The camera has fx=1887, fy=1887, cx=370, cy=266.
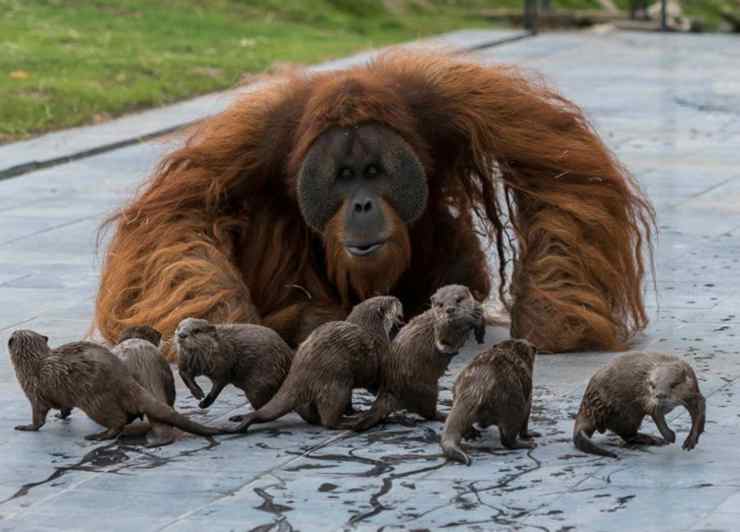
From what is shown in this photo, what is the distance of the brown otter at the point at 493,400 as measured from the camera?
4.48 metres

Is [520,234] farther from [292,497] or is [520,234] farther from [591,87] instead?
[591,87]

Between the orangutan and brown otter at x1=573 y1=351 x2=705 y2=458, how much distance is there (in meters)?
1.09

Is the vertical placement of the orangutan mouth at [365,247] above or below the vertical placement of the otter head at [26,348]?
above

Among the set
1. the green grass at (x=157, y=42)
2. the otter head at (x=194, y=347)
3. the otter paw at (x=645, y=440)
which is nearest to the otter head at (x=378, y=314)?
the otter head at (x=194, y=347)

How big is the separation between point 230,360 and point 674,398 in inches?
45.8

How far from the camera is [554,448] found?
4555 mm

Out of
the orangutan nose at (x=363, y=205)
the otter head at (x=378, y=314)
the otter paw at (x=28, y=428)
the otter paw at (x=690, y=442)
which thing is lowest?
the otter paw at (x=28, y=428)

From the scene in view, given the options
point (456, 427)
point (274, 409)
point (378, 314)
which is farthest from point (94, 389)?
point (456, 427)

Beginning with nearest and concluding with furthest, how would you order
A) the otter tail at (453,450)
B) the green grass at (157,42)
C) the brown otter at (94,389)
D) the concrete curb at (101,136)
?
the otter tail at (453,450)
the brown otter at (94,389)
the concrete curb at (101,136)
the green grass at (157,42)

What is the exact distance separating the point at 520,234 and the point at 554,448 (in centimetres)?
151

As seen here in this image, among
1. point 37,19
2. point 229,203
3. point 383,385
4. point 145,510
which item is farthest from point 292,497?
point 37,19

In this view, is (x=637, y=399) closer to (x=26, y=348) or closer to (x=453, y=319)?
(x=453, y=319)

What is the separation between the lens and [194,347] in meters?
4.84

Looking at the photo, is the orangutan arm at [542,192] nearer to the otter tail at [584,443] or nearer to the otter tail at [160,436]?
the otter tail at [584,443]
